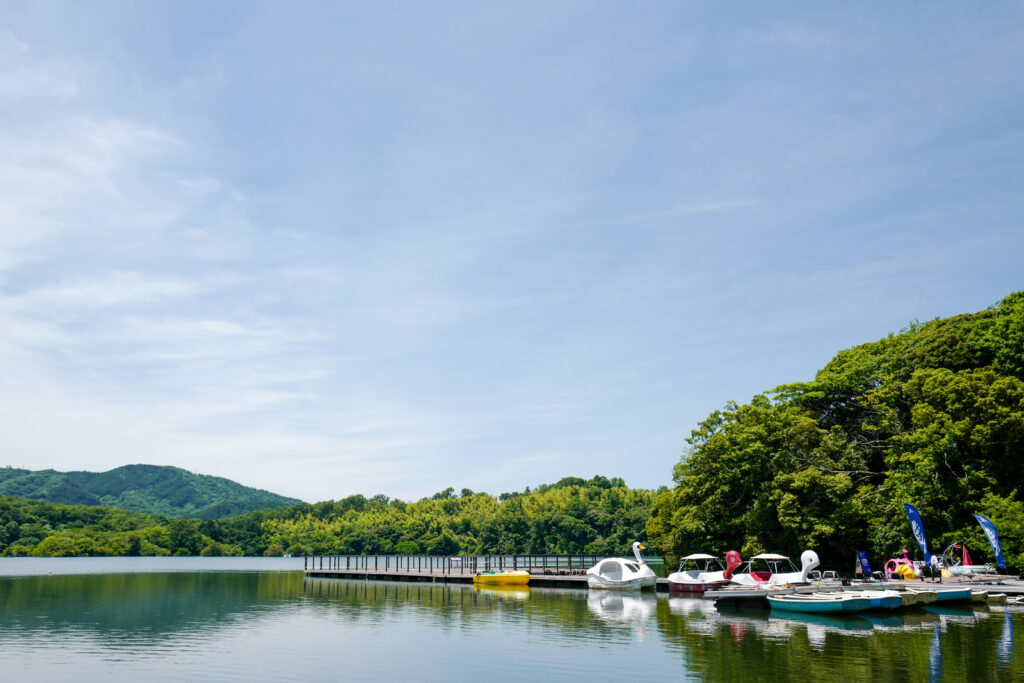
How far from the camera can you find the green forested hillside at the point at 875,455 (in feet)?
138

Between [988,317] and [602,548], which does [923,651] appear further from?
[602,548]

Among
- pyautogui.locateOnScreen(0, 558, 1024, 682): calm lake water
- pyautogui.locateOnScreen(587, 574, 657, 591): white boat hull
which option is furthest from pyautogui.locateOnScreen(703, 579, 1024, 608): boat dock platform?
pyautogui.locateOnScreen(587, 574, 657, 591): white boat hull

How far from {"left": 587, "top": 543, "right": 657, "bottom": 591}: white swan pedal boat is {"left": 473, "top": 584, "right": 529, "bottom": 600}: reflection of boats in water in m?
5.59

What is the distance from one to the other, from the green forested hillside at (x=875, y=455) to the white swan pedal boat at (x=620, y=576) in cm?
409

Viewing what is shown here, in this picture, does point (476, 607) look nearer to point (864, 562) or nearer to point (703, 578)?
point (703, 578)

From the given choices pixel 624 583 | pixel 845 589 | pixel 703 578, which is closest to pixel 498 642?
pixel 845 589

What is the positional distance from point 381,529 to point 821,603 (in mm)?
133740

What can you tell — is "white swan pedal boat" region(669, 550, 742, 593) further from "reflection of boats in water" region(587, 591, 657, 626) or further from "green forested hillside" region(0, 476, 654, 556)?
"green forested hillside" region(0, 476, 654, 556)

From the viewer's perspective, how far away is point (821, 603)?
35625mm

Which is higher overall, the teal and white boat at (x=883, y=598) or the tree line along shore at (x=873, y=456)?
the tree line along shore at (x=873, y=456)

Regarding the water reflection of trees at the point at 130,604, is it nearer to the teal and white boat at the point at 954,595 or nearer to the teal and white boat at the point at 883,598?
the teal and white boat at the point at 883,598

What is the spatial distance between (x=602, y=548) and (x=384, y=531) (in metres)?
52.4

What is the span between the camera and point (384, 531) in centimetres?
15912

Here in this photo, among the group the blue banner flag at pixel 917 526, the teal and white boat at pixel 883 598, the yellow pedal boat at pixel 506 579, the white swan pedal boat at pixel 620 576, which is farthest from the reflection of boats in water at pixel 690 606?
the yellow pedal boat at pixel 506 579
